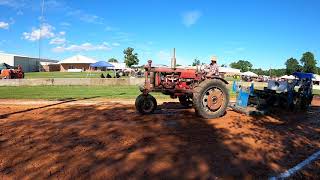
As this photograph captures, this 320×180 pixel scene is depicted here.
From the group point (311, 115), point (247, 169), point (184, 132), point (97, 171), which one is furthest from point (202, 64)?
point (97, 171)

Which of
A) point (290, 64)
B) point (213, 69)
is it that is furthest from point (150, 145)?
point (290, 64)

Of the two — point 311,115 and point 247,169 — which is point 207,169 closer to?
point 247,169

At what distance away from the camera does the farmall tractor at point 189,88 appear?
9790 mm

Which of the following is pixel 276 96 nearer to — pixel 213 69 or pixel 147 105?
pixel 213 69

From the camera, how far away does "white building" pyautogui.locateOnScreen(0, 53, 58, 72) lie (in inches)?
3339

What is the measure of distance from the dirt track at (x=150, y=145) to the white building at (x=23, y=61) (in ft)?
269

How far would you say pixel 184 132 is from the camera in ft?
25.6

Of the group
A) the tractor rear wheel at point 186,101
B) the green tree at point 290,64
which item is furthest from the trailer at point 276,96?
the green tree at point 290,64

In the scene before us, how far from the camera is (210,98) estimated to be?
32.6ft

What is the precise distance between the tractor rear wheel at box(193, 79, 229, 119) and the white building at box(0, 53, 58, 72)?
82419 millimetres

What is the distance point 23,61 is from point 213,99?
289 feet

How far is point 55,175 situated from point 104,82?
22336 mm

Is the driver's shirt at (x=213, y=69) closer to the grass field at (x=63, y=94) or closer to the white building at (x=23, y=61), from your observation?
the grass field at (x=63, y=94)

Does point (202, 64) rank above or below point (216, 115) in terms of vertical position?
above
